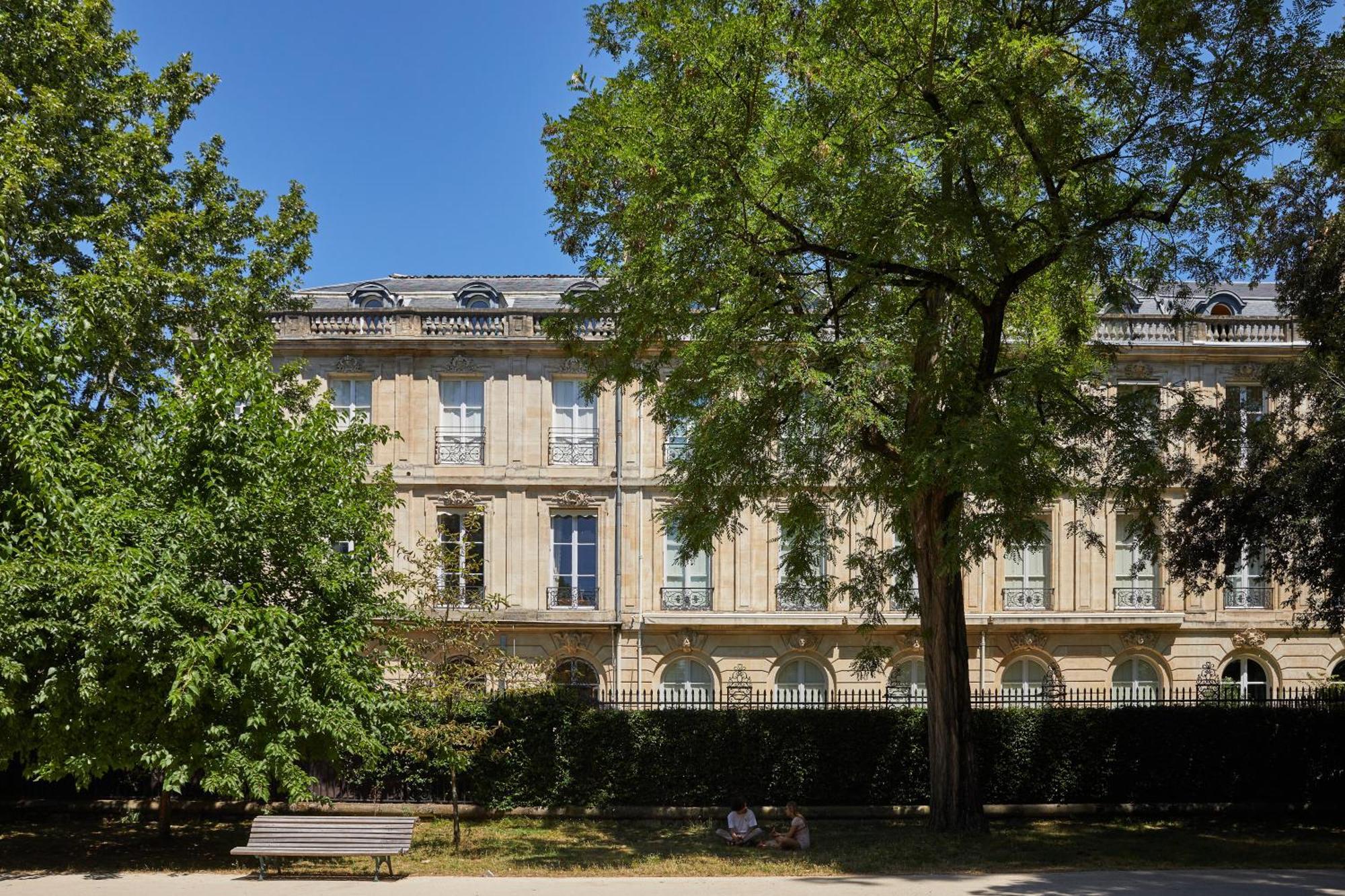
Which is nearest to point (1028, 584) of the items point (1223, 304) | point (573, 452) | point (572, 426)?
point (1223, 304)

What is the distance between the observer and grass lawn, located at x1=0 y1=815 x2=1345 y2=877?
14.4 meters

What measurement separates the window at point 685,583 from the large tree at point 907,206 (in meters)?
13.7

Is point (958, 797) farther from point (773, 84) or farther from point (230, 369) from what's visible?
point (230, 369)

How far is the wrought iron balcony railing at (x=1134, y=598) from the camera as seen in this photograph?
99.8ft

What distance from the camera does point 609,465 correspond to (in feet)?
99.6

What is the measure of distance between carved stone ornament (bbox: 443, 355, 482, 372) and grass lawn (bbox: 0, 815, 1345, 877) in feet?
45.6

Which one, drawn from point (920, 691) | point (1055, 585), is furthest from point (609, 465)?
point (1055, 585)

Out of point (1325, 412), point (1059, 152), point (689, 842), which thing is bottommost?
point (689, 842)

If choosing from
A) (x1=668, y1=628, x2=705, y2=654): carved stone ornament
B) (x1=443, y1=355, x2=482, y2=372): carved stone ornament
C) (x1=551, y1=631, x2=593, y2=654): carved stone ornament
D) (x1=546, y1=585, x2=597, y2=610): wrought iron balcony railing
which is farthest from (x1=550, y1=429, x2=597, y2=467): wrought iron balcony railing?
(x1=668, y1=628, x2=705, y2=654): carved stone ornament

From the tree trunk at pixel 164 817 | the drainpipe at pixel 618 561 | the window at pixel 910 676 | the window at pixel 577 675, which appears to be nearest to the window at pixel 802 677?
the window at pixel 910 676

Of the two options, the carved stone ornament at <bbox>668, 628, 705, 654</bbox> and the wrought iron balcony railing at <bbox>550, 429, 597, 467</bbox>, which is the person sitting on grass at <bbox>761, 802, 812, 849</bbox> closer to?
the carved stone ornament at <bbox>668, 628, 705, 654</bbox>

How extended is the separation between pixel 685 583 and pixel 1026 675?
28.6 feet

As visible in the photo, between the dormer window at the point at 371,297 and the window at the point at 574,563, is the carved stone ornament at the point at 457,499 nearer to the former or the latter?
the window at the point at 574,563

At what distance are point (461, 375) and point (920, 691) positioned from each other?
44.8ft
